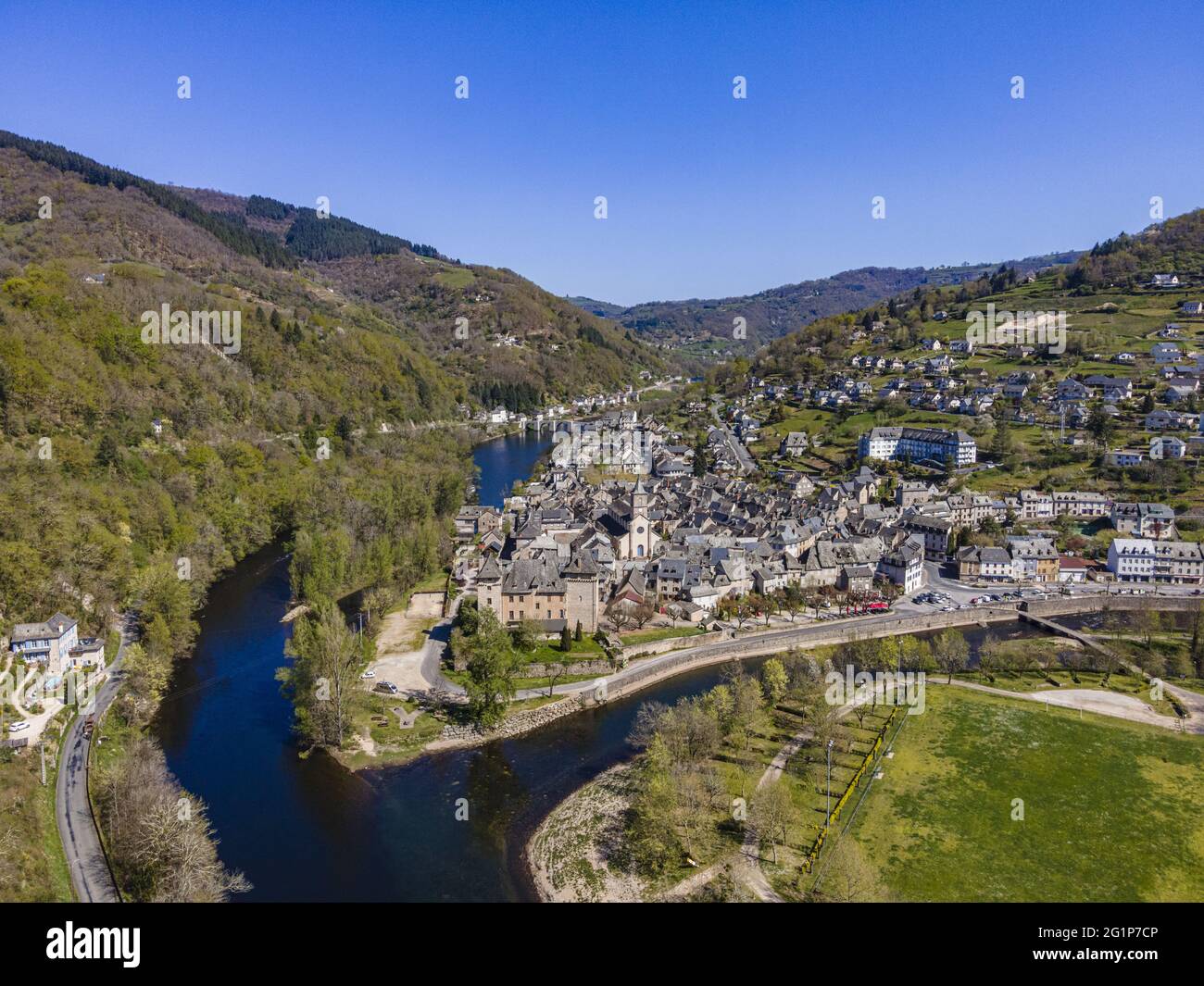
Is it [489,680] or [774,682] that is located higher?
[489,680]

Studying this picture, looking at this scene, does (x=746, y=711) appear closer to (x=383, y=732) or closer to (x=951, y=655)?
(x=951, y=655)

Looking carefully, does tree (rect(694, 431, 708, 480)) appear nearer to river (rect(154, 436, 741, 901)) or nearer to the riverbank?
river (rect(154, 436, 741, 901))

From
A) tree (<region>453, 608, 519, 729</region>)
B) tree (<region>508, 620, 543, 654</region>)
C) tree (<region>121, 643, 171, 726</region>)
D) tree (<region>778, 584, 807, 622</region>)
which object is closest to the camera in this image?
tree (<region>121, 643, 171, 726</region>)

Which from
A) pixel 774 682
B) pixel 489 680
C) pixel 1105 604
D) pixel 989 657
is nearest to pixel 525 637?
pixel 489 680

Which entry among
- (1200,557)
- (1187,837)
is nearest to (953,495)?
(1200,557)

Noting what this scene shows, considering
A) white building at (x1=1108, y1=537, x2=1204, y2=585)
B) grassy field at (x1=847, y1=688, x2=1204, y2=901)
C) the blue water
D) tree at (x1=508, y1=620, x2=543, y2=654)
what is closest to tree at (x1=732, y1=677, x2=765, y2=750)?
grassy field at (x1=847, y1=688, x2=1204, y2=901)
